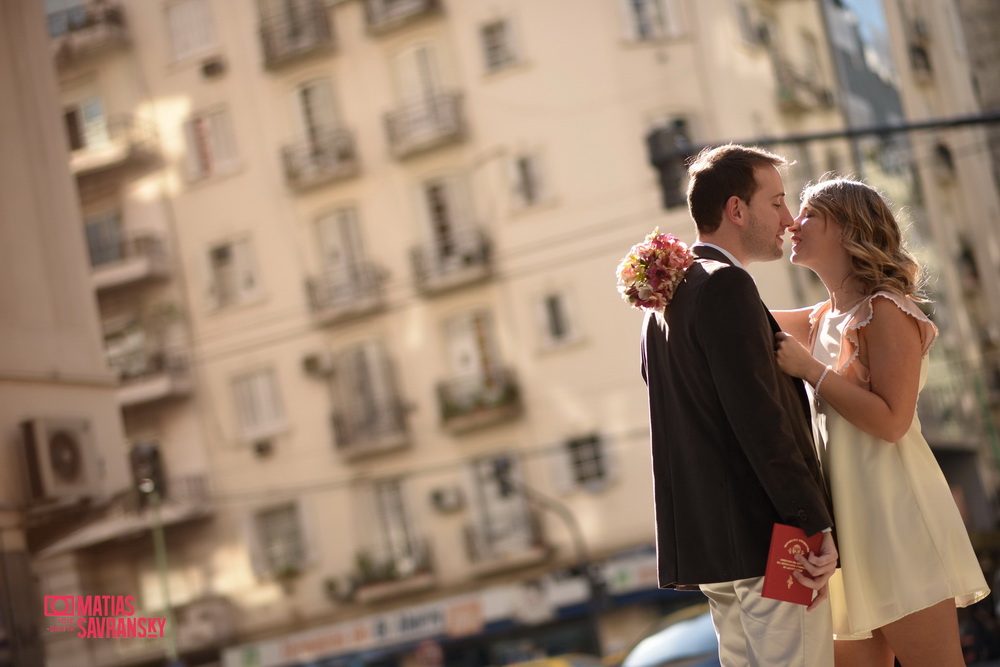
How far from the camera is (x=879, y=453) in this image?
143 inches

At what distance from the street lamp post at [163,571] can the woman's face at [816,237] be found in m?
26.6

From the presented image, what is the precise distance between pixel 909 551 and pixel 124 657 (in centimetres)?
3057

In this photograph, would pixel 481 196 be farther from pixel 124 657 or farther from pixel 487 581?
pixel 124 657

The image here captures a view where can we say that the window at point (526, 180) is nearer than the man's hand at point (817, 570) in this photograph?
No

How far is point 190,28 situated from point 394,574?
594 inches

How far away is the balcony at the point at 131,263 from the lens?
31016mm

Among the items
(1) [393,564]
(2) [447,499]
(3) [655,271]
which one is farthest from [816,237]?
(1) [393,564]

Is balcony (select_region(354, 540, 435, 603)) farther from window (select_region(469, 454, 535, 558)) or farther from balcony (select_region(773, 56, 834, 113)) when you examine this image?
balcony (select_region(773, 56, 834, 113))

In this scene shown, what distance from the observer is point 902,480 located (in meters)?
3.64

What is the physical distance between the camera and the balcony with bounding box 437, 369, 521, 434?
91.2 feet

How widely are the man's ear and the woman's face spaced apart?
280mm

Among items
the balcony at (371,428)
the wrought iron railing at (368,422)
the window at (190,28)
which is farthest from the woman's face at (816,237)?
the window at (190,28)

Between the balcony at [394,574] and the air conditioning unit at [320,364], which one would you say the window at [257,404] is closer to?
the air conditioning unit at [320,364]

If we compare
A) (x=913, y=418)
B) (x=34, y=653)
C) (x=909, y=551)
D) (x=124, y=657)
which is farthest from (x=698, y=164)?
(x=124, y=657)
